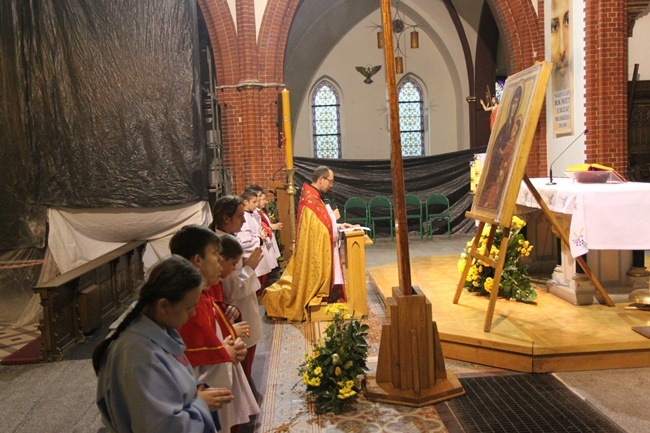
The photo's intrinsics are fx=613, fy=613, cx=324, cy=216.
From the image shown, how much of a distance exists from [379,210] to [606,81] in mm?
4841

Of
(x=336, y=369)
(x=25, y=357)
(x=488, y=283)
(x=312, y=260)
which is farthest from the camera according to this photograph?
(x=312, y=260)

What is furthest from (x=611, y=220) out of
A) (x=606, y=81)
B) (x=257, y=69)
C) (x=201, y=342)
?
(x=257, y=69)

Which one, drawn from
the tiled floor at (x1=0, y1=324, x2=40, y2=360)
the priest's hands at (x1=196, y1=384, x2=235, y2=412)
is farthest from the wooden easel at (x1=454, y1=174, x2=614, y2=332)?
the tiled floor at (x1=0, y1=324, x2=40, y2=360)

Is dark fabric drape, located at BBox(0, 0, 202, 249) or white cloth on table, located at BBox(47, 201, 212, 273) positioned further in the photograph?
white cloth on table, located at BBox(47, 201, 212, 273)

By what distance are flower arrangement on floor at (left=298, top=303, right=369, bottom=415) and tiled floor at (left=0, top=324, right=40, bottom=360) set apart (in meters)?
3.39

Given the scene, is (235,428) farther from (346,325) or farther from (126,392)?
(126,392)

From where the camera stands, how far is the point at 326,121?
1584 cm

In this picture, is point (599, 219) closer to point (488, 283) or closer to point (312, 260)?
point (488, 283)

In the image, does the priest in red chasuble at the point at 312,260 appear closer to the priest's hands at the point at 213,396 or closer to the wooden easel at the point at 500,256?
the wooden easel at the point at 500,256

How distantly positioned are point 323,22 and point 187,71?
702 centimetres

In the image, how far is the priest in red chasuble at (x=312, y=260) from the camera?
5.79 m

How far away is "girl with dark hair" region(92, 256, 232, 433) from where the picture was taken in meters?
1.76

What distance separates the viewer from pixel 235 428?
318 cm

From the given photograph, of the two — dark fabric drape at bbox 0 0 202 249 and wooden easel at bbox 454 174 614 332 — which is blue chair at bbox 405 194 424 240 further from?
wooden easel at bbox 454 174 614 332
